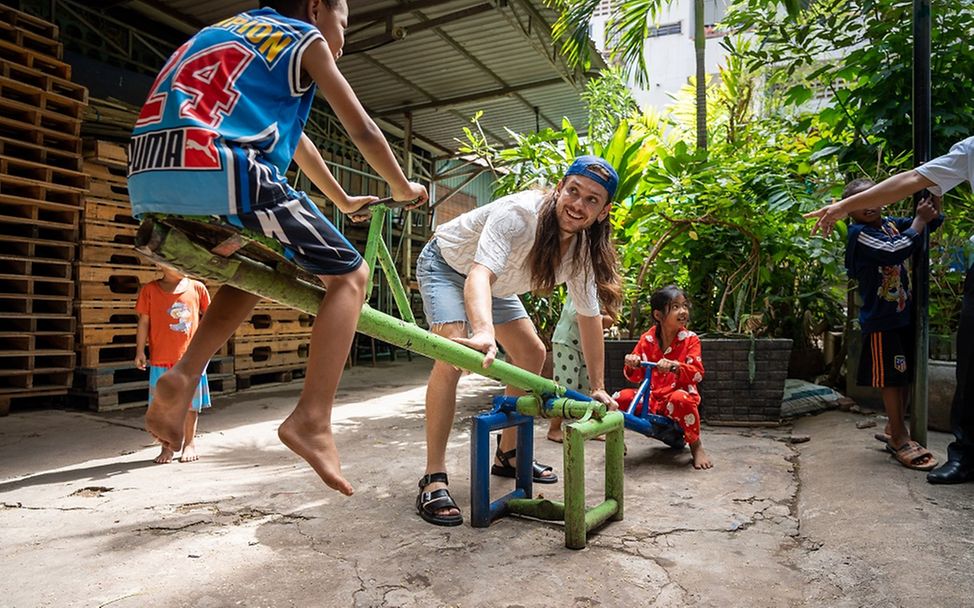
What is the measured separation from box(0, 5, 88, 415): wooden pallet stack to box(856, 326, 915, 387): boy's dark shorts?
5.93m

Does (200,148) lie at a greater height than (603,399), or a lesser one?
greater

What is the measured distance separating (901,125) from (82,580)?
508cm

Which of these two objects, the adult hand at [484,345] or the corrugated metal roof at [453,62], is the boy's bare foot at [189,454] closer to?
the adult hand at [484,345]

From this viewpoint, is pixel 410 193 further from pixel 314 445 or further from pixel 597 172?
pixel 597 172

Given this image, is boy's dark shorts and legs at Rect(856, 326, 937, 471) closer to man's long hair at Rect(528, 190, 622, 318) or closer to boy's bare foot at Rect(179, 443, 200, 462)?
man's long hair at Rect(528, 190, 622, 318)

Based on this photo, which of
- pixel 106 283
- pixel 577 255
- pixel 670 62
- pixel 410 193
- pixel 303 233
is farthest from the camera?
pixel 670 62

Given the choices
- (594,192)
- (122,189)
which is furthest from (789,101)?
(122,189)

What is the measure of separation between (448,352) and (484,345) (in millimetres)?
143

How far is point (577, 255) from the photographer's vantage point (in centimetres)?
271

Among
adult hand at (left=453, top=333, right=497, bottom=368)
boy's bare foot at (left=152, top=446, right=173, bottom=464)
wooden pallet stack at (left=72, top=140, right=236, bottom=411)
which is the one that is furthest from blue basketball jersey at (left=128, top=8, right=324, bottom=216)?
wooden pallet stack at (left=72, top=140, right=236, bottom=411)

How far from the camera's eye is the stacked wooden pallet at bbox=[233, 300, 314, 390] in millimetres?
6551

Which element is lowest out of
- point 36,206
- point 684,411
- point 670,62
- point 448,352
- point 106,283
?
point 684,411

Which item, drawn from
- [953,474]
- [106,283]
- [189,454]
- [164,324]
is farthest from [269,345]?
[953,474]

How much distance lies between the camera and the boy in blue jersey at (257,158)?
1.33 metres
